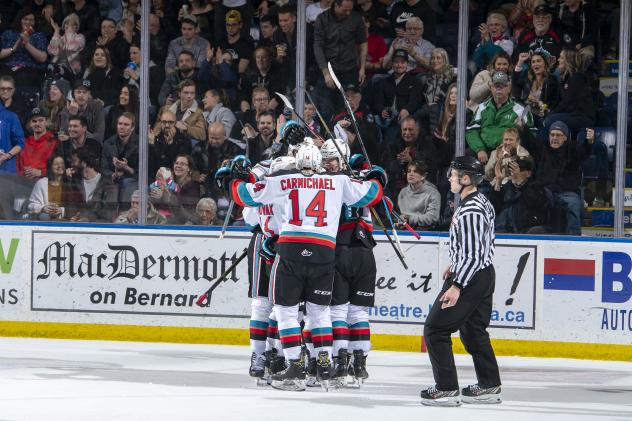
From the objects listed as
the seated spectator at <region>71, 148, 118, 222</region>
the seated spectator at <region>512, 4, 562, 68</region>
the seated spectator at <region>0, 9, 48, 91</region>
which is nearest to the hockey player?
the seated spectator at <region>512, 4, 562, 68</region>

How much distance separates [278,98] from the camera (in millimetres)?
10633

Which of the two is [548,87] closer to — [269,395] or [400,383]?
[400,383]

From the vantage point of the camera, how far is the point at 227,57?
10859 mm

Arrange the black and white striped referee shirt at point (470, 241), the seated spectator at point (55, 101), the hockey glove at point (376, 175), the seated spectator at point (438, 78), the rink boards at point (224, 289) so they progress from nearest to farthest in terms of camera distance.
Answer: the black and white striped referee shirt at point (470, 241) < the hockey glove at point (376, 175) < the rink boards at point (224, 289) < the seated spectator at point (438, 78) < the seated spectator at point (55, 101)

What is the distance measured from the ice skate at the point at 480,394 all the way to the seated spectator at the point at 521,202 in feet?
10.7

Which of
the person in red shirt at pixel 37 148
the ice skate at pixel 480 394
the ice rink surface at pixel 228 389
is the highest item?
the person in red shirt at pixel 37 148

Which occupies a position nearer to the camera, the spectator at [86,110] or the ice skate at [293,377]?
the ice skate at [293,377]

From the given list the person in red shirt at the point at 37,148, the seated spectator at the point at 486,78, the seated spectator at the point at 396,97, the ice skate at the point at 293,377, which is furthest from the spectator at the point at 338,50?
the ice skate at the point at 293,377

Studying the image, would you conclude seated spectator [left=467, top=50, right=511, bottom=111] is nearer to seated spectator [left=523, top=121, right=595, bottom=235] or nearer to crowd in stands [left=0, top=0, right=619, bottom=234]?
crowd in stands [left=0, top=0, right=619, bottom=234]

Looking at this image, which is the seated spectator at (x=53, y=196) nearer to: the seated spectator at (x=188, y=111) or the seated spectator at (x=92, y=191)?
the seated spectator at (x=92, y=191)

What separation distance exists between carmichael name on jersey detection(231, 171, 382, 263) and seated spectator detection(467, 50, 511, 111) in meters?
3.26

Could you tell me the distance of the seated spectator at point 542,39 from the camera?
995 cm

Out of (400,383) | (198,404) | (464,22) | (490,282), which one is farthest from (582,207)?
(198,404)

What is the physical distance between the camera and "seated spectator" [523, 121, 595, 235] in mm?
9703
